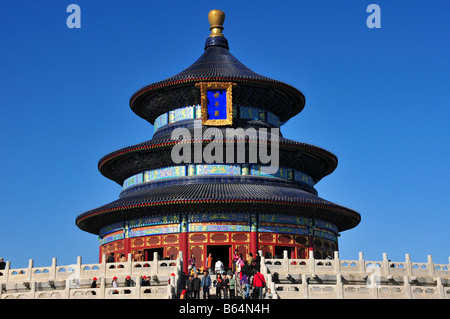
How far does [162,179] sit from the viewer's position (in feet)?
155

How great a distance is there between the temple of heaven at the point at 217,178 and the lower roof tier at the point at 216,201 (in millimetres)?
68

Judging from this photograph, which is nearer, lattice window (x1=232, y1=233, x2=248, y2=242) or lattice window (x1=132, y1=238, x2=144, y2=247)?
lattice window (x1=232, y1=233, x2=248, y2=242)

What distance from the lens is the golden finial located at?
55000 millimetres

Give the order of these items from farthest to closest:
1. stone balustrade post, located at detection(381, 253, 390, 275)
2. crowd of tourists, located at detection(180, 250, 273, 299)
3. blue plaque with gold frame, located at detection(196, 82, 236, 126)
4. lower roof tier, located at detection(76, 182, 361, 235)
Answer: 1. blue plaque with gold frame, located at detection(196, 82, 236, 126)
2. lower roof tier, located at detection(76, 182, 361, 235)
3. stone balustrade post, located at detection(381, 253, 390, 275)
4. crowd of tourists, located at detection(180, 250, 273, 299)

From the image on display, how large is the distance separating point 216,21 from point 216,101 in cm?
933

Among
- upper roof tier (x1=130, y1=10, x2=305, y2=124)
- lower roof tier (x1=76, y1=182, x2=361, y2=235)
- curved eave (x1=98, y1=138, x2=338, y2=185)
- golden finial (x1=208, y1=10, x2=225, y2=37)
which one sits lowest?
lower roof tier (x1=76, y1=182, x2=361, y2=235)

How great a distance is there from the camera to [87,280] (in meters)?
31.6

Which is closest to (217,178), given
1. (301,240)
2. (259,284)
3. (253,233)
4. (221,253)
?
(253,233)

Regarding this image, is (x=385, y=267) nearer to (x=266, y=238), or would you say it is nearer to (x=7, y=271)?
(x=266, y=238)

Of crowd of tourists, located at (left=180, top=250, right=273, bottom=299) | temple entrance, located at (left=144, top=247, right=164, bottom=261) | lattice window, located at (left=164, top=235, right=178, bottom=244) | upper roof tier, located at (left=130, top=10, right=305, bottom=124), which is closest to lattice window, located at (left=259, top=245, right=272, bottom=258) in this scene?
lattice window, located at (left=164, top=235, right=178, bottom=244)

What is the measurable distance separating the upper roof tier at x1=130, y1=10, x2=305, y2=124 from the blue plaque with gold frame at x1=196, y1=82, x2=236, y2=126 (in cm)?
39

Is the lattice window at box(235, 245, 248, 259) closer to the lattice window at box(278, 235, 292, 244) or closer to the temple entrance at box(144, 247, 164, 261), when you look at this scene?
the lattice window at box(278, 235, 292, 244)
